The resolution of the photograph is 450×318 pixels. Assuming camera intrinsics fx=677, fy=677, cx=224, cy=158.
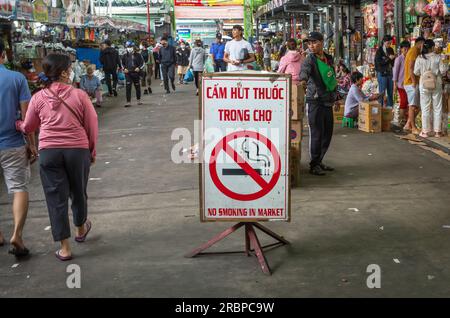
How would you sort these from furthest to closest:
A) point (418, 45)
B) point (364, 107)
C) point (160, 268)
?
point (364, 107) → point (418, 45) → point (160, 268)

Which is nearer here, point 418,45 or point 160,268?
point 160,268

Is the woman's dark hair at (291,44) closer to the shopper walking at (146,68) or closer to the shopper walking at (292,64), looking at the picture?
the shopper walking at (292,64)

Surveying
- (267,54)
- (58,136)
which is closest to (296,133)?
(58,136)

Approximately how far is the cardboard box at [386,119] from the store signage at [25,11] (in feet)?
24.8

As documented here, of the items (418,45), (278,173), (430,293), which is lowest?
(430,293)

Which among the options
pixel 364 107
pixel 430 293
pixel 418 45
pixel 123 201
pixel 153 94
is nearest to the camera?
pixel 430 293

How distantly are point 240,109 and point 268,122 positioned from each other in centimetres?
26

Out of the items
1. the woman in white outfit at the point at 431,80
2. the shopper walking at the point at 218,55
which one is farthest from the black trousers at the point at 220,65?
the woman in white outfit at the point at 431,80

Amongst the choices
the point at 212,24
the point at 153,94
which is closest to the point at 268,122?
the point at 153,94

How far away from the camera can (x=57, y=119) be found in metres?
5.77

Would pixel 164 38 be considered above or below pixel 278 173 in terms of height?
above

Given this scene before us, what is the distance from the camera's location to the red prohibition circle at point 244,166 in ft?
18.7

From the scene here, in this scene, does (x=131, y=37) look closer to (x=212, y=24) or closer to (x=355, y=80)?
(x=212, y=24)

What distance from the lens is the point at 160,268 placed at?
18.3 ft
